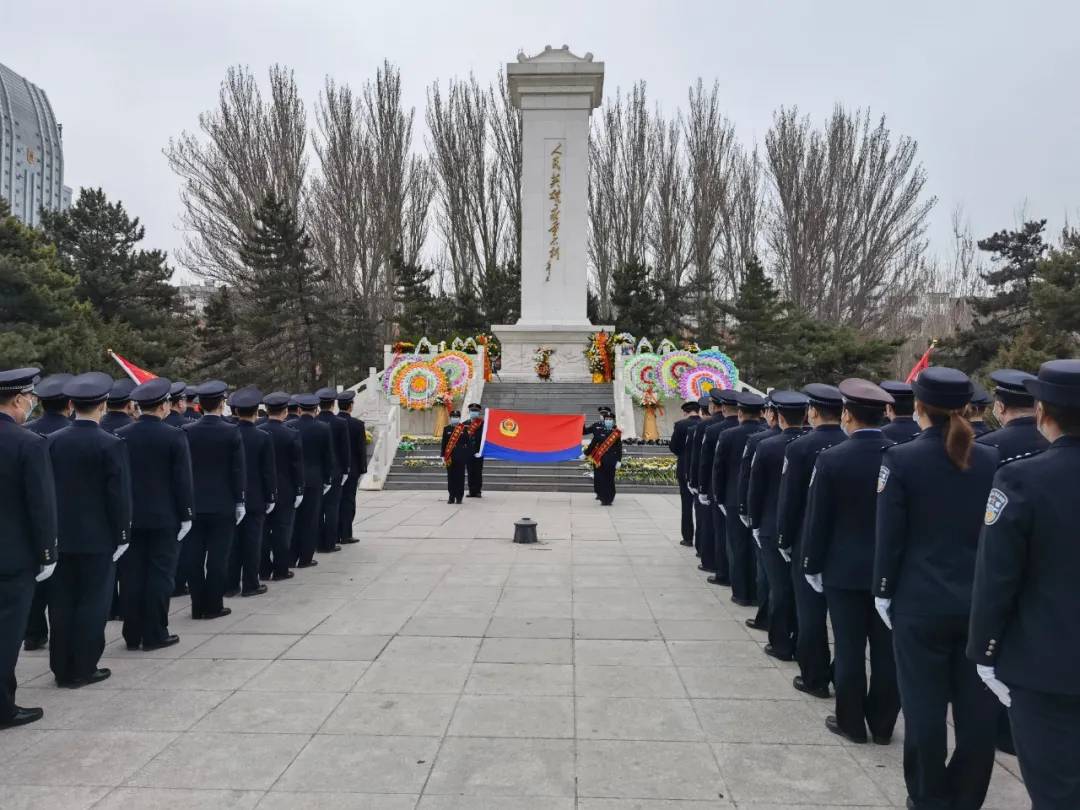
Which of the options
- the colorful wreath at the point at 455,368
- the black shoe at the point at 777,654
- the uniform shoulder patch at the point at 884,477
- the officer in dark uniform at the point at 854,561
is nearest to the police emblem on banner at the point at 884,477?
the uniform shoulder patch at the point at 884,477

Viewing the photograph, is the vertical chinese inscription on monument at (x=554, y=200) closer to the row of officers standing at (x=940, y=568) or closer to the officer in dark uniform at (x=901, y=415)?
the row of officers standing at (x=940, y=568)

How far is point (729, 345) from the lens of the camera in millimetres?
31234

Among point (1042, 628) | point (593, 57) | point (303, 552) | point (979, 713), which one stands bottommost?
point (303, 552)

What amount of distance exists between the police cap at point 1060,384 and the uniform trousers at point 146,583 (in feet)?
18.3

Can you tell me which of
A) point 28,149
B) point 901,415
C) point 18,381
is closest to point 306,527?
point 18,381

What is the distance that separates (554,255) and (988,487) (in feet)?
75.4

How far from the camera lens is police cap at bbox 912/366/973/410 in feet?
11.2

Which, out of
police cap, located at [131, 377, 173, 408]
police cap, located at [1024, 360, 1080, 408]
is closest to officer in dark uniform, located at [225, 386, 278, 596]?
police cap, located at [131, 377, 173, 408]

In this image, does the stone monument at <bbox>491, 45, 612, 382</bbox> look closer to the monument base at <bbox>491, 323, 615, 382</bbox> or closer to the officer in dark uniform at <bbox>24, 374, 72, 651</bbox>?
the monument base at <bbox>491, 323, 615, 382</bbox>

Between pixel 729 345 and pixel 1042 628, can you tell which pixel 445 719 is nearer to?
pixel 1042 628

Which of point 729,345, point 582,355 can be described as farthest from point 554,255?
point 729,345

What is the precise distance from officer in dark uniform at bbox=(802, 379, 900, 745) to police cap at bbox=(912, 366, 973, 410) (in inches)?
26.1

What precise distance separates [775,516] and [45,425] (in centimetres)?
551

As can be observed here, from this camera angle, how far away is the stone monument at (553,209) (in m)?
25.0
